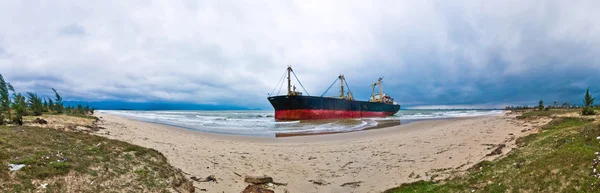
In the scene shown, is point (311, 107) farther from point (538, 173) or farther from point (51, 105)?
point (538, 173)

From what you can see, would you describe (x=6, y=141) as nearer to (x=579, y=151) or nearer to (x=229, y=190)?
(x=229, y=190)

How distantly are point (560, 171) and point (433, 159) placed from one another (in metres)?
5.55

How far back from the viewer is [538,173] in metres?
5.47

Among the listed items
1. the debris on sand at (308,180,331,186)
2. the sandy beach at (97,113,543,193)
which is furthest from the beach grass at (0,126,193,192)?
the debris on sand at (308,180,331,186)

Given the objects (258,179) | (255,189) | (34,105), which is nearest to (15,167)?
(255,189)

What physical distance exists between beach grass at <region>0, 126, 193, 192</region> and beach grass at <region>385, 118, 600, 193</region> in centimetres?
659

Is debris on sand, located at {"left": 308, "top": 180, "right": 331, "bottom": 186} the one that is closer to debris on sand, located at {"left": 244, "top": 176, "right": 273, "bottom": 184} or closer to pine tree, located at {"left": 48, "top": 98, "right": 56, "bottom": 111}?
debris on sand, located at {"left": 244, "top": 176, "right": 273, "bottom": 184}

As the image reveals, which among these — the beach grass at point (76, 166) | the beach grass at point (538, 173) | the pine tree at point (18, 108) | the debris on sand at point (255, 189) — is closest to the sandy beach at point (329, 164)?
the debris on sand at point (255, 189)

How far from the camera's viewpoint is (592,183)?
4367mm

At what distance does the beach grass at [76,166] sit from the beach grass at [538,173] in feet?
21.6

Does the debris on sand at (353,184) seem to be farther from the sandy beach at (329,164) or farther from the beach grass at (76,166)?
the beach grass at (76,166)

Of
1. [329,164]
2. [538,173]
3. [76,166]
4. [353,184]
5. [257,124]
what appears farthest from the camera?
[257,124]

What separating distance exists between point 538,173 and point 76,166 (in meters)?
10.1

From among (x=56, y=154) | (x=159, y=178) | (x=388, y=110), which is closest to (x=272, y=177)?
(x=159, y=178)
